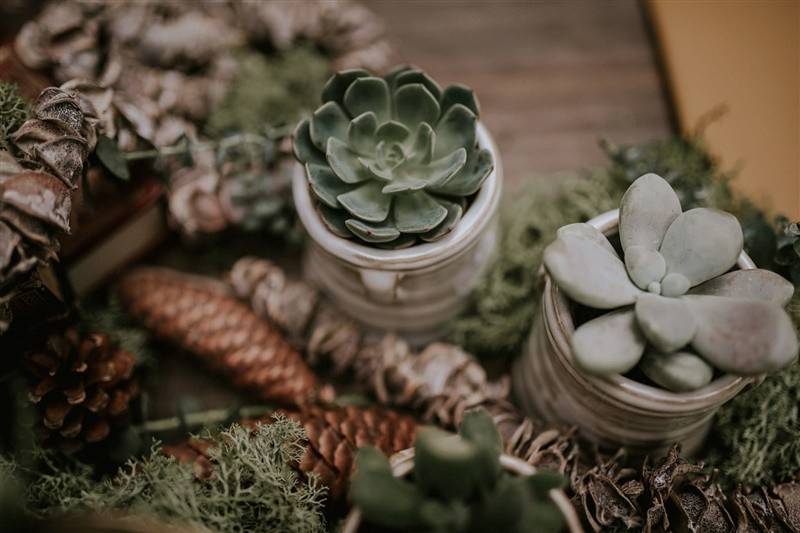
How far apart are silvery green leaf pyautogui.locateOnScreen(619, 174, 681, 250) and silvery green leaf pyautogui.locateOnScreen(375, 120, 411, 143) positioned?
0.23m

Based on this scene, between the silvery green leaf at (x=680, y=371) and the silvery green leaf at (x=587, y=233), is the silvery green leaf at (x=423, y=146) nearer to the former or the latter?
the silvery green leaf at (x=587, y=233)

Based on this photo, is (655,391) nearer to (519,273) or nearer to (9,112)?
(519,273)

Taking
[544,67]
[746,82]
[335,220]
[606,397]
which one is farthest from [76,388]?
[746,82]

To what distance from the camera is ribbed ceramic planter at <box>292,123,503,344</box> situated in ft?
2.14

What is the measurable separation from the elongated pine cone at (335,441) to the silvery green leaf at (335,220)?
19 centimetres

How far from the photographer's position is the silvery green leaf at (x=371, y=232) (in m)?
0.63

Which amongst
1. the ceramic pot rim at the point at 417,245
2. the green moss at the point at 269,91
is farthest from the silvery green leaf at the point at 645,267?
the green moss at the point at 269,91

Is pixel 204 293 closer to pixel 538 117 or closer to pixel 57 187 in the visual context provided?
pixel 57 187

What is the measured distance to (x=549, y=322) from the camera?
596mm

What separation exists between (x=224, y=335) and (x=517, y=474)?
1.29 feet

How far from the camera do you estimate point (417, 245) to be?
2.16 feet

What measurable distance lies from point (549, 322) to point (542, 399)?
143 mm

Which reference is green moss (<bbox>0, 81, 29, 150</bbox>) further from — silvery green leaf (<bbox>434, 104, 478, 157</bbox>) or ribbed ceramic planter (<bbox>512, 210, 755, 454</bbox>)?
ribbed ceramic planter (<bbox>512, 210, 755, 454</bbox>)

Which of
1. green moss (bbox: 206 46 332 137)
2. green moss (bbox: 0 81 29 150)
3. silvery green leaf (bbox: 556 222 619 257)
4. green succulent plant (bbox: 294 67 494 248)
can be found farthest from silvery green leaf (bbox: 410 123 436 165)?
green moss (bbox: 0 81 29 150)
